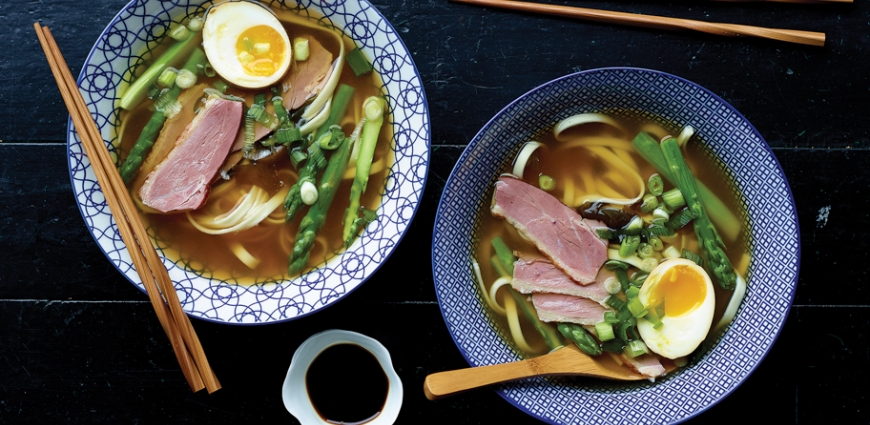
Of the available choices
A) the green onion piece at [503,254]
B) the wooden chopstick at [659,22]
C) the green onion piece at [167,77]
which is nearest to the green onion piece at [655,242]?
the green onion piece at [503,254]

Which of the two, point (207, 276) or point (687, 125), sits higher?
point (687, 125)

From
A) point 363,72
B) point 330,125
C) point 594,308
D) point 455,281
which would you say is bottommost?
point 594,308

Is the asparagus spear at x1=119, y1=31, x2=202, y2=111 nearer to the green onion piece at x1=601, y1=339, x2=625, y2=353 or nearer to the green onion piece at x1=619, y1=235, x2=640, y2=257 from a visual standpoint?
the green onion piece at x1=619, y1=235, x2=640, y2=257

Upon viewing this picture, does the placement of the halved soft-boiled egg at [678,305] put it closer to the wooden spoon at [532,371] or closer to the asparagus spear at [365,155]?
the wooden spoon at [532,371]

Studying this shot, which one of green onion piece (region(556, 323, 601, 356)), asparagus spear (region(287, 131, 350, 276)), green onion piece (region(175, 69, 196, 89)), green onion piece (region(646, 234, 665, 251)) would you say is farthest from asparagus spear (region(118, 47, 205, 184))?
green onion piece (region(646, 234, 665, 251))

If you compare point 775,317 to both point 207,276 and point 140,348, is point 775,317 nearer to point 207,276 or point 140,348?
point 207,276

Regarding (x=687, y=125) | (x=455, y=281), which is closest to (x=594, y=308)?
(x=455, y=281)
